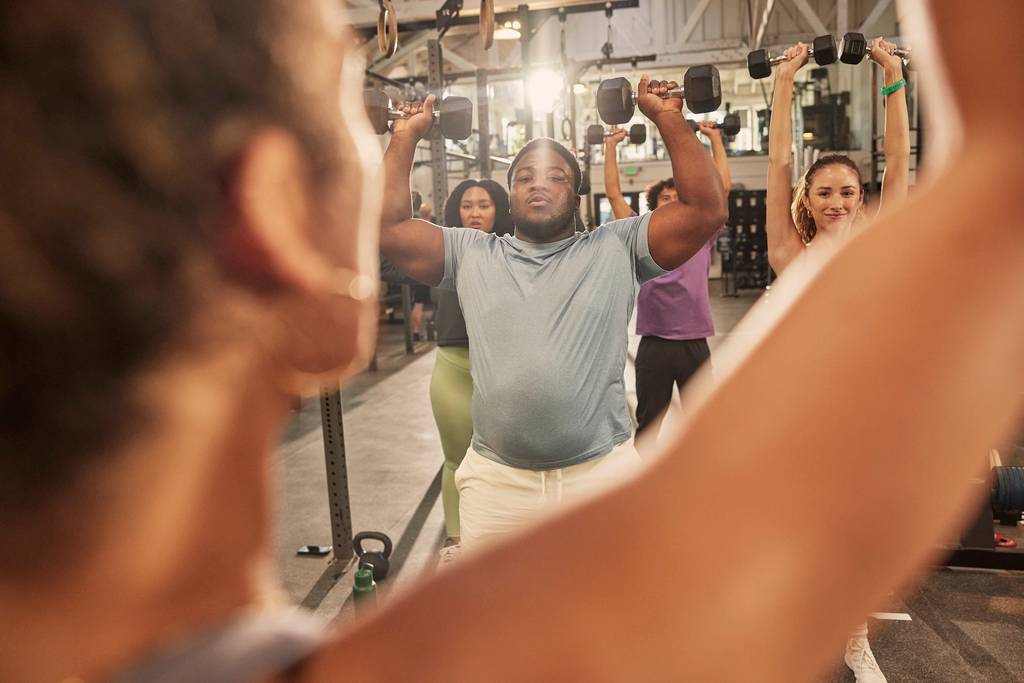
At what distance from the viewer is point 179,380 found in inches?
13.2

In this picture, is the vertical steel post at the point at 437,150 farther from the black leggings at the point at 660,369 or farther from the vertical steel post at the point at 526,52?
the black leggings at the point at 660,369

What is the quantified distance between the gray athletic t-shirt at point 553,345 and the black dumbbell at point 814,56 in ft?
2.64

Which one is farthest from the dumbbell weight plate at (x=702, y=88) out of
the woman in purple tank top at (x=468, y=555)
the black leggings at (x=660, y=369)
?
the woman in purple tank top at (x=468, y=555)

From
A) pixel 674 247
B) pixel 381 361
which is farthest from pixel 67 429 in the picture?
pixel 381 361

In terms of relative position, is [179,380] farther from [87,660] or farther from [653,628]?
[653,628]

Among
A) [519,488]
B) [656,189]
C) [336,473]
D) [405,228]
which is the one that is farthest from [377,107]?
[656,189]

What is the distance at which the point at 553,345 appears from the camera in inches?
79.1

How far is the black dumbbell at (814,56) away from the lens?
2348 millimetres

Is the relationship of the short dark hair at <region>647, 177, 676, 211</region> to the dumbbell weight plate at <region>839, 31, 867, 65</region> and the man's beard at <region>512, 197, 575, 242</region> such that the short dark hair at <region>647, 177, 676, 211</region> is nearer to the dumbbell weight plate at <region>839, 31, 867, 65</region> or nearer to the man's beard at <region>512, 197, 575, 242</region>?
the dumbbell weight plate at <region>839, 31, 867, 65</region>

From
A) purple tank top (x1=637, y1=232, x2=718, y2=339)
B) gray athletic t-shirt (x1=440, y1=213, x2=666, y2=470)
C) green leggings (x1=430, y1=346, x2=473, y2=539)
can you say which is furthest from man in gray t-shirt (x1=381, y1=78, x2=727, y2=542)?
purple tank top (x1=637, y1=232, x2=718, y2=339)

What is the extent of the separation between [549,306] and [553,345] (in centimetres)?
12

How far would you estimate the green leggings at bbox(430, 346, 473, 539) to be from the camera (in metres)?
3.10

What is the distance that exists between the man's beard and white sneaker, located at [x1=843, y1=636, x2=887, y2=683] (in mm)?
1581

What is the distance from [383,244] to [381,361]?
6.08 m
